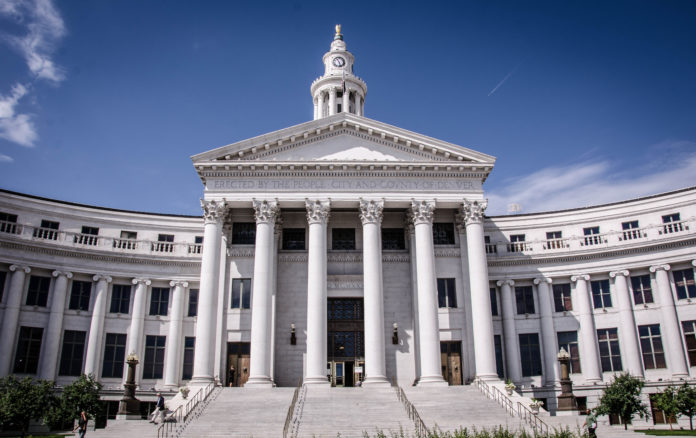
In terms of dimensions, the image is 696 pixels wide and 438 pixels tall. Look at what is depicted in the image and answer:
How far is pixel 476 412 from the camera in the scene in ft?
103

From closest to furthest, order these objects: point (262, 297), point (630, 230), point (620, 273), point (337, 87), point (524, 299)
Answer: point (262, 297) < point (620, 273) < point (630, 230) < point (524, 299) < point (337, 87)

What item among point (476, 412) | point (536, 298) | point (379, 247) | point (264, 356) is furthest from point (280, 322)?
point (536, 298)

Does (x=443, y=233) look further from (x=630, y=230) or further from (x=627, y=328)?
(x=627, y=328)

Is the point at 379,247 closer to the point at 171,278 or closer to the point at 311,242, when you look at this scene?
the point at 311,242

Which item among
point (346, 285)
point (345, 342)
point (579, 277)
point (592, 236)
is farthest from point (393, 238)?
point (592, 236)

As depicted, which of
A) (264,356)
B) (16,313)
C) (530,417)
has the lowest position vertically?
(530,417)

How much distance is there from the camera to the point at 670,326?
40.8 m

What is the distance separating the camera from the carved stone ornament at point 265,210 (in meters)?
40.4

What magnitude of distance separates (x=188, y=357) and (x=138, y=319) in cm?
463

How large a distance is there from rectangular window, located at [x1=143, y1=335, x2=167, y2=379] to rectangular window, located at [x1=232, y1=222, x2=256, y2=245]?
30.5 ft

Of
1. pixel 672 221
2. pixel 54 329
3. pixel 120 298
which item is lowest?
pixel 54 329

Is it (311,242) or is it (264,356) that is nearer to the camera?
(264,356)

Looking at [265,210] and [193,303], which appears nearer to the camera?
[265,210]

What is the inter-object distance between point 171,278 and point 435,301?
20165mm
